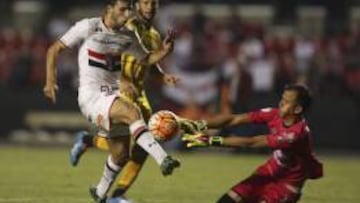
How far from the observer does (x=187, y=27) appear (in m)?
26.2

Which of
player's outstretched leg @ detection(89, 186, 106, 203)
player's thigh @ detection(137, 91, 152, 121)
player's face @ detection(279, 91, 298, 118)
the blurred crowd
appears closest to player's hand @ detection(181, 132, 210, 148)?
player's face @ detection(279, 91, 298, 118)

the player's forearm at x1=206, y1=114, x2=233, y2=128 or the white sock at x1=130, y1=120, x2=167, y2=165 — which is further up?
the player's forearm at x1=206, y1=114, x2=233, y2=128

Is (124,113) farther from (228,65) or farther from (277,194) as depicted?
(228,65)

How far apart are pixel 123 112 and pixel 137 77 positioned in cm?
135

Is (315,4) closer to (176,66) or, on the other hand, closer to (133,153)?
(176,66)

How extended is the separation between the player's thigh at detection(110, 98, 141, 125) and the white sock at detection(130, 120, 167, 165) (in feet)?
0.38

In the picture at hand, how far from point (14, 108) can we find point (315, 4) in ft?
27.6

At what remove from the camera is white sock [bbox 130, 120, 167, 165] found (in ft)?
35.9

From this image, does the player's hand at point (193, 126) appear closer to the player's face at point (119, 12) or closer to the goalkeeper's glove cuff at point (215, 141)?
the goalkeeper's glove cuff at point (215, 141)

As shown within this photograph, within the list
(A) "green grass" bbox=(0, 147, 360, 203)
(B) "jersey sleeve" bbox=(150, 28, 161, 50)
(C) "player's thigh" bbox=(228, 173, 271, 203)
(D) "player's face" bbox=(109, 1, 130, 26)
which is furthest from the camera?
(A) "green grass" bbox=(0, 147, 360, 203)

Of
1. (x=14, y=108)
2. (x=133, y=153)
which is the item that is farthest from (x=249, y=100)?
(x=133, y=153)

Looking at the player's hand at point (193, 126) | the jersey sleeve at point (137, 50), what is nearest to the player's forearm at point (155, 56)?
the jersey sleeve at point (137, 50)

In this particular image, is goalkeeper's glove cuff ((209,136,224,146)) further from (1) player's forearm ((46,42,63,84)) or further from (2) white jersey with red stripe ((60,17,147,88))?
(1) player's forearm ((46,42,63,84))

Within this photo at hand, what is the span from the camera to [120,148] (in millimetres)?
12094
